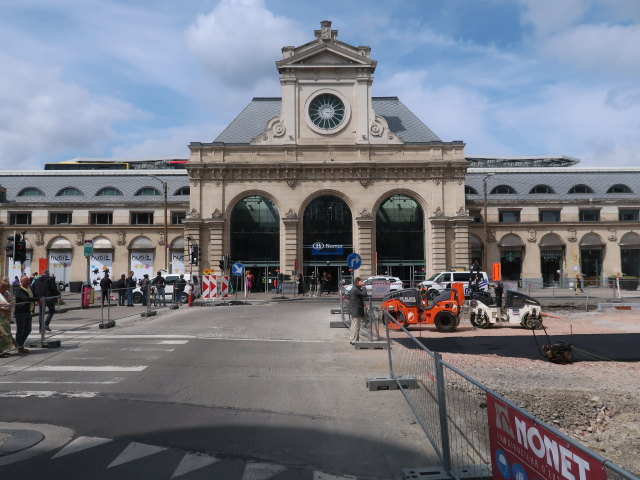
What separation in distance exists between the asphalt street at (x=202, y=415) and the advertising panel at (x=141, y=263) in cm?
3772

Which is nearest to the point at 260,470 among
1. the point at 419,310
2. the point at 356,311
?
the point at 356,311

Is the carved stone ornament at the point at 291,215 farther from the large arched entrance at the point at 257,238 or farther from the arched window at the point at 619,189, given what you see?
the arched window at the point at 619,189

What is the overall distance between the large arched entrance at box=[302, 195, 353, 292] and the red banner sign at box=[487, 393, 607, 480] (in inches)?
1593

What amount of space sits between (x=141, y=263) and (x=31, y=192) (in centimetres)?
1427

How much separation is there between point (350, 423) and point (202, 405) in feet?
7.85

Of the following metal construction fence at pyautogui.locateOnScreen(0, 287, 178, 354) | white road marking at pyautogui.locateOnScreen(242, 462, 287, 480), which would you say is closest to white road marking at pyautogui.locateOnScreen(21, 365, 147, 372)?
metal construction fence at pyautogui.locateOnScreen(0, 287, 178, 354)

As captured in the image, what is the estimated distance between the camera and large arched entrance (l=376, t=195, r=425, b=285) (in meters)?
45.2

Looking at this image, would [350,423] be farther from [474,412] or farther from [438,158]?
[438,158]

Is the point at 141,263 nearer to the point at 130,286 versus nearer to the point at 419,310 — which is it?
the point at 130,286

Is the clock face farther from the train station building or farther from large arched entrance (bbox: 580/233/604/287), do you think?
large arched entrance (bbox: 580/233/604/287)

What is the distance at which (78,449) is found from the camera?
6.04 meters

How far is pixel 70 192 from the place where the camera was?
173 ft

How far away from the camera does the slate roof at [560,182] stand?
2018 inches

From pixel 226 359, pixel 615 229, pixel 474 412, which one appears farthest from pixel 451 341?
pixel 615 229
